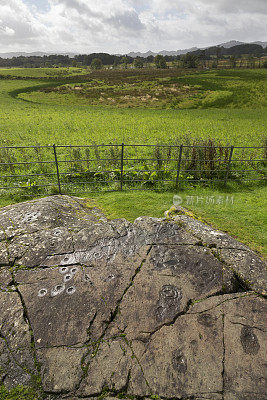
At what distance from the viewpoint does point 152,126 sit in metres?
23.7

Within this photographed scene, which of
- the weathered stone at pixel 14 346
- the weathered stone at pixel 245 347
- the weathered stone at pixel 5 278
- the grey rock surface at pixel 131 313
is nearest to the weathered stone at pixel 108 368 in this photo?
the grey rock surface at pixel 131 313

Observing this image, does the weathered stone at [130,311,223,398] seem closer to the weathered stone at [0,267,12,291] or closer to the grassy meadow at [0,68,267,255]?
the weathered stone at [0,267,12,291]

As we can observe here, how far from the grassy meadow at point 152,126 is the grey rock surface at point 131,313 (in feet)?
7.27

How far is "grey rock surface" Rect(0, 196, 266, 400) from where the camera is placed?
2453 millimetres

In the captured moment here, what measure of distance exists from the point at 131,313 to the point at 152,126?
2272 cm

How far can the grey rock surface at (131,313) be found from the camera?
2.45 metres

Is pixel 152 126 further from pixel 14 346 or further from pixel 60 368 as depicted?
pixel 60 368

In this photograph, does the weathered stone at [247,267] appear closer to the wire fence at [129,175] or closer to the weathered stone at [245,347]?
the weathered stone at [245,347]

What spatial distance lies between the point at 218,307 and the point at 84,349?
6.16 feet

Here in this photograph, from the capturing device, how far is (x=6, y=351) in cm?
264

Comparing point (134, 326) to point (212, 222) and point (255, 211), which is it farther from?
point (255, 211)

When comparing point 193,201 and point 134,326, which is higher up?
point 134,326

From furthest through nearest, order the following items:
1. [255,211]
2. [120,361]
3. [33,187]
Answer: [33,187], [255,211], [120,361]

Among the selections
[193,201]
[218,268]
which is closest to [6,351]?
[218,268]
